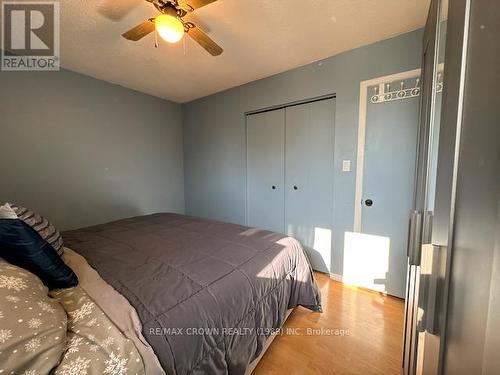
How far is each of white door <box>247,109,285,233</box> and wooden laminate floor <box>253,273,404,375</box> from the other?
1.20 m

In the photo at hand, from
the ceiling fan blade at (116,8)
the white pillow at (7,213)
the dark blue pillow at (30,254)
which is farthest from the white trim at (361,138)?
the white pillow at (7,213)

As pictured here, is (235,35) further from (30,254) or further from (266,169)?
(30,254)

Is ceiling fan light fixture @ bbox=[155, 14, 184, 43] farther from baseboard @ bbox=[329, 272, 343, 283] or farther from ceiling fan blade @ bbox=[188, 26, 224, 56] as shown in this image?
baseboard @ bbox=[329, 272, 343, 283]

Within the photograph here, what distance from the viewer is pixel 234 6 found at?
1.54 m

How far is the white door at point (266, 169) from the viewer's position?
272 centimetres

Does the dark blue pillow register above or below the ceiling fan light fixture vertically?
below

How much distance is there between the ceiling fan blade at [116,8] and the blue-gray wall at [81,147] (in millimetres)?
1334

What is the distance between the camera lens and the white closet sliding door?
2355 mm

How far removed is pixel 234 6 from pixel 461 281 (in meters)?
1.98

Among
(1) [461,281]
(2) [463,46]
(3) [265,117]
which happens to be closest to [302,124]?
(3) [265,117]

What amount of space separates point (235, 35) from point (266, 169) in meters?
1.54

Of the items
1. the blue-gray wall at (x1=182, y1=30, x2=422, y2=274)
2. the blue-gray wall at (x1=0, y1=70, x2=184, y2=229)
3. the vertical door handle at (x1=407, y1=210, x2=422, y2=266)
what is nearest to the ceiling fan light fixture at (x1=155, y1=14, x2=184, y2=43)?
the blue-gray wall at (x1=182, y1=30, x2=422, y2=274)

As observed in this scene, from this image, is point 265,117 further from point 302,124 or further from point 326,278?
point 326,278

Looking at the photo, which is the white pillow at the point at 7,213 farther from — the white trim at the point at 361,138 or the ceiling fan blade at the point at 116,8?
the white trim at the point at 361,138
